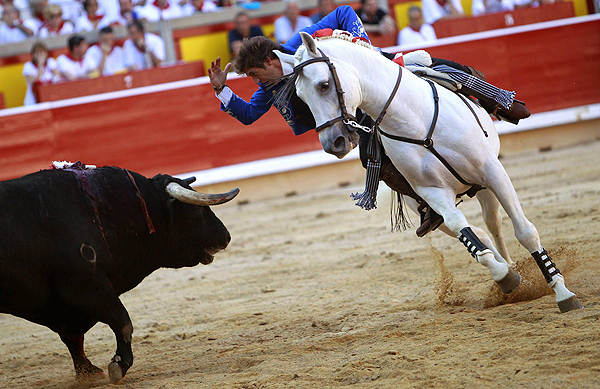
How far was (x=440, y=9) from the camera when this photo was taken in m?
10.7

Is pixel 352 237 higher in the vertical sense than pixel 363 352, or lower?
lower

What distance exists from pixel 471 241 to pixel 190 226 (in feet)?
4.80

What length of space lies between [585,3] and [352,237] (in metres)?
6.91

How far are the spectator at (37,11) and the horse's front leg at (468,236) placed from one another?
26.1ft

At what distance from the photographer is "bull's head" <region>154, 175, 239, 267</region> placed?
3.60 meters

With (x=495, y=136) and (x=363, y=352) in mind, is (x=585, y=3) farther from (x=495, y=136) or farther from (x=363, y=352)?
(x=363, y=352)

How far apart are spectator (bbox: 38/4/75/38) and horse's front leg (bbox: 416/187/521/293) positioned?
24.7ft

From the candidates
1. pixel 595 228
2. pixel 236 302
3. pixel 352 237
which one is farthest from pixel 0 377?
pixel 595 228

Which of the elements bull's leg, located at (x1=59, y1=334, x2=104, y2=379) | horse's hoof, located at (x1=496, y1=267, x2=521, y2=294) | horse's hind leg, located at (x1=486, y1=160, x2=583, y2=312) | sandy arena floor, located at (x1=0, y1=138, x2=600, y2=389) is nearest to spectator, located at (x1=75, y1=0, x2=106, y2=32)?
sandy arena floor, located at (x1=0, y1=138, x2=600, y2=389)

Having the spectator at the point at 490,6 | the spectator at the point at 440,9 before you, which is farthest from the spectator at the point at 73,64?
the spectator at the point at 490,6

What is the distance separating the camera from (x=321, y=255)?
6.16m

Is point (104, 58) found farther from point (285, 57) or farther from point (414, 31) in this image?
point (285, 57)

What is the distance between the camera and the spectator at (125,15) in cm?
970

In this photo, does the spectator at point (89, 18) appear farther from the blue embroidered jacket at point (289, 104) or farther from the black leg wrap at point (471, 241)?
the black leg wrap at point (471, 241)
